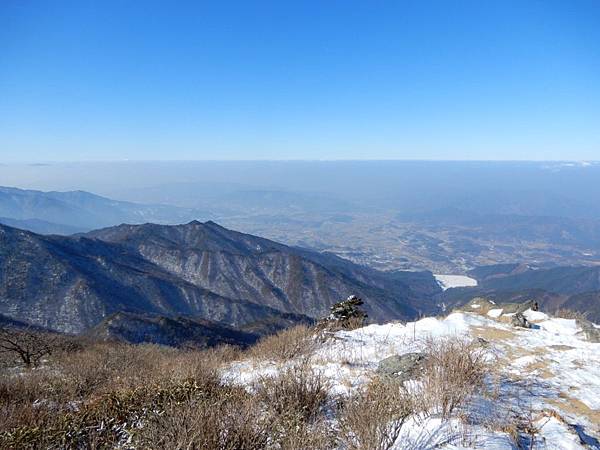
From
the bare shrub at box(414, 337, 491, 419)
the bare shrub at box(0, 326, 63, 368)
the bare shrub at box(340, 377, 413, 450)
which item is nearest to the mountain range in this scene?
the bare shrub at box(0, 326, 63, 368)

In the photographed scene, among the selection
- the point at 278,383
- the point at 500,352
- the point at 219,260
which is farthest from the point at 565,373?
the point at 219,260

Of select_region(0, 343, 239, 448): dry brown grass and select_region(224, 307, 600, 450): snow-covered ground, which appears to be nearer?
select_region(0, 343, 239, 448): dry brown grass

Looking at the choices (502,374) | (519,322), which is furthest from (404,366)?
(519,322)

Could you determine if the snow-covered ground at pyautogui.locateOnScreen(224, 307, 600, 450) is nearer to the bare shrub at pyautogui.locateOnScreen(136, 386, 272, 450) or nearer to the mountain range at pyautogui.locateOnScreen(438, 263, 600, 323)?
the bare shrub at pyautogui.locateOnScreen(136, 386, 272, 450)

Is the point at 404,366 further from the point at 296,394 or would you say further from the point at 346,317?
the point at 346,317

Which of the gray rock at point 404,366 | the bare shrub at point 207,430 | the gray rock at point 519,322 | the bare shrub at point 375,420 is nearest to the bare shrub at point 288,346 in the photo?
the gray rock at point 404,366

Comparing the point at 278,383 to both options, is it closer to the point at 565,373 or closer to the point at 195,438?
the point at 195,438
